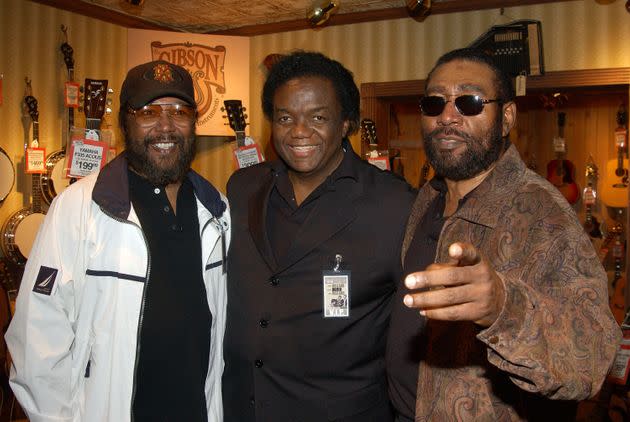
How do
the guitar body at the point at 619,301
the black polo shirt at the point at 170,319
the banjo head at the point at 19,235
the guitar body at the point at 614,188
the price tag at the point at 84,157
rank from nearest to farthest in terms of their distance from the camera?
the black polo shirt at the point at 170,319, the price tag at the point at 84,157, the banjo head at the point at 19,235, the guitar body at the point at 619,301, the guitar body at the point at 614,188

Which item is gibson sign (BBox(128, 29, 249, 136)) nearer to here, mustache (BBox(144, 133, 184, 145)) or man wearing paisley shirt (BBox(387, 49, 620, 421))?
mustache (BBox(144, 133, 184, 145))

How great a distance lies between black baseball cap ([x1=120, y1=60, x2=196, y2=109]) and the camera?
227cm

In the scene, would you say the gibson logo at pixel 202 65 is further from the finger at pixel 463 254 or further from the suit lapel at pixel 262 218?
the finger at pixel 463 254

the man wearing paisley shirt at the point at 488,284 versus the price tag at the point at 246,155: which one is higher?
the price tag at the point at 246,155

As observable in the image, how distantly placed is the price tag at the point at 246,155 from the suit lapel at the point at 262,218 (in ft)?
4.42

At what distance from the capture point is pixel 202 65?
5.70 metres

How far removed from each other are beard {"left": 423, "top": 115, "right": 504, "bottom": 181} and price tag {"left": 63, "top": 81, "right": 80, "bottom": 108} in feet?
12.3

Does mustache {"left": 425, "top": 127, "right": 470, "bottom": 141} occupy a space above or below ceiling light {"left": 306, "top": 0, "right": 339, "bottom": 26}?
below

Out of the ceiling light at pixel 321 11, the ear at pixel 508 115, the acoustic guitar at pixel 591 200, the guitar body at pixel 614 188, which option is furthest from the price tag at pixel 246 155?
the guitar body at pixel 614 188

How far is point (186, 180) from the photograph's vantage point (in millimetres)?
2477

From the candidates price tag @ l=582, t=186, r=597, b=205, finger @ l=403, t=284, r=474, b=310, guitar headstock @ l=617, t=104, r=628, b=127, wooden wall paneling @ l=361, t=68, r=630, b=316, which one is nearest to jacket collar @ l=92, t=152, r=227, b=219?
finger @ l=403, t=284, r=474, b=310

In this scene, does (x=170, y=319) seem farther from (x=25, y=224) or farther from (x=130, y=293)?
(x=25, y=224)

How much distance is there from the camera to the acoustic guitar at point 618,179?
6.69 metres

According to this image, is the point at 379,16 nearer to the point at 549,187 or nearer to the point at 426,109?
the point at 426,109
